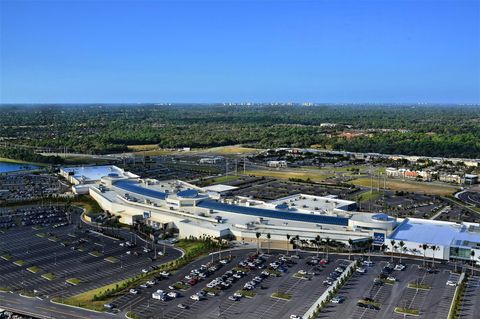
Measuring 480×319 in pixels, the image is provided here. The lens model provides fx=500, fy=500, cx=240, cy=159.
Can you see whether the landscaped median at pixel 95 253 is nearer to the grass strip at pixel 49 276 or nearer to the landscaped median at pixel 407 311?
the grass strip at pixel 49 276

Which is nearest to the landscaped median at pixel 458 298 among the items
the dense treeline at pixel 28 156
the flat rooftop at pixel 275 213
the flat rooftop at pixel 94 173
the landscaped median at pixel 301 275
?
the landscaped median at pixel 301 275

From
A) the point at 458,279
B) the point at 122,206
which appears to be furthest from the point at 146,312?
the point at 122,206

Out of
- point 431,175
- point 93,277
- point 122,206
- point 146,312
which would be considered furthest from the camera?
point 431,175

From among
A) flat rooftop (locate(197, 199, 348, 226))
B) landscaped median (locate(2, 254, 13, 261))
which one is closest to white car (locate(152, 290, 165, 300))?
landscaped median (locate(2, 254, 13, 261))

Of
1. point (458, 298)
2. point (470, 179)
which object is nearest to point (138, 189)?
point (458, 298)

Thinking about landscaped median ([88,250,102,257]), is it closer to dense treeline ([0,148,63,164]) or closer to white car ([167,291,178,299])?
white car ([167,291,178,299])

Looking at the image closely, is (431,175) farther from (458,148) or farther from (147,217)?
(147,217)

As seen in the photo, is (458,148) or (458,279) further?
(458,148)
